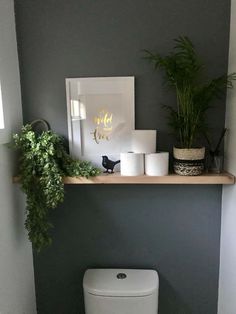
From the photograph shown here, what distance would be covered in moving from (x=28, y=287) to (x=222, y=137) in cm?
124

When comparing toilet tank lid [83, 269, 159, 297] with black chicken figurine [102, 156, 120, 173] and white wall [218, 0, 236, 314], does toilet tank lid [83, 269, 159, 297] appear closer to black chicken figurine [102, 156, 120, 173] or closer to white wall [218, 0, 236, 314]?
white wall [218, 0, 236, 314]

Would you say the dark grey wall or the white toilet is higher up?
the dark grey wall

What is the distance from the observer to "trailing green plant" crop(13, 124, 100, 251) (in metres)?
1.05

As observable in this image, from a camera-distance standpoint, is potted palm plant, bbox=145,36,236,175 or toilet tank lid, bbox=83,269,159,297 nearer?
potted palm plant, bbox=145,36,236,175

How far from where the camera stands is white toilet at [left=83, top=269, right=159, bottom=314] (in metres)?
1.10

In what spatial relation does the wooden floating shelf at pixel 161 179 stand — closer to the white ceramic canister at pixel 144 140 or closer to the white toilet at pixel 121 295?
the white ceramic canister at pixel 144 140

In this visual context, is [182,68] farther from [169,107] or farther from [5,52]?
[5,52]

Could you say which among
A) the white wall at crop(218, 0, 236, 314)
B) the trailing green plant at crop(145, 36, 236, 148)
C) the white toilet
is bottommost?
the white toilet

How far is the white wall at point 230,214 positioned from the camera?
3.41 feet

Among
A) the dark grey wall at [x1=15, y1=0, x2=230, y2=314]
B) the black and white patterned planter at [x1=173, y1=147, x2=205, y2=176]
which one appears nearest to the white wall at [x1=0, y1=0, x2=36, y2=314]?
the dark grey wall at [x1=15, y1=0, x2=230, y2=314]

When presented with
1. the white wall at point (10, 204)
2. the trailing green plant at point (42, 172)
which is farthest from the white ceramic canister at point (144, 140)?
the white wall at point (10, 204)

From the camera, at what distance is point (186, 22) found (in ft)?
3.52

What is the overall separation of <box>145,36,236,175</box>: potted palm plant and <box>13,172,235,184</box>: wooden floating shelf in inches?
1.3

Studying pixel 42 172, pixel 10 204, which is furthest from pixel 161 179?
pixel 10 204
